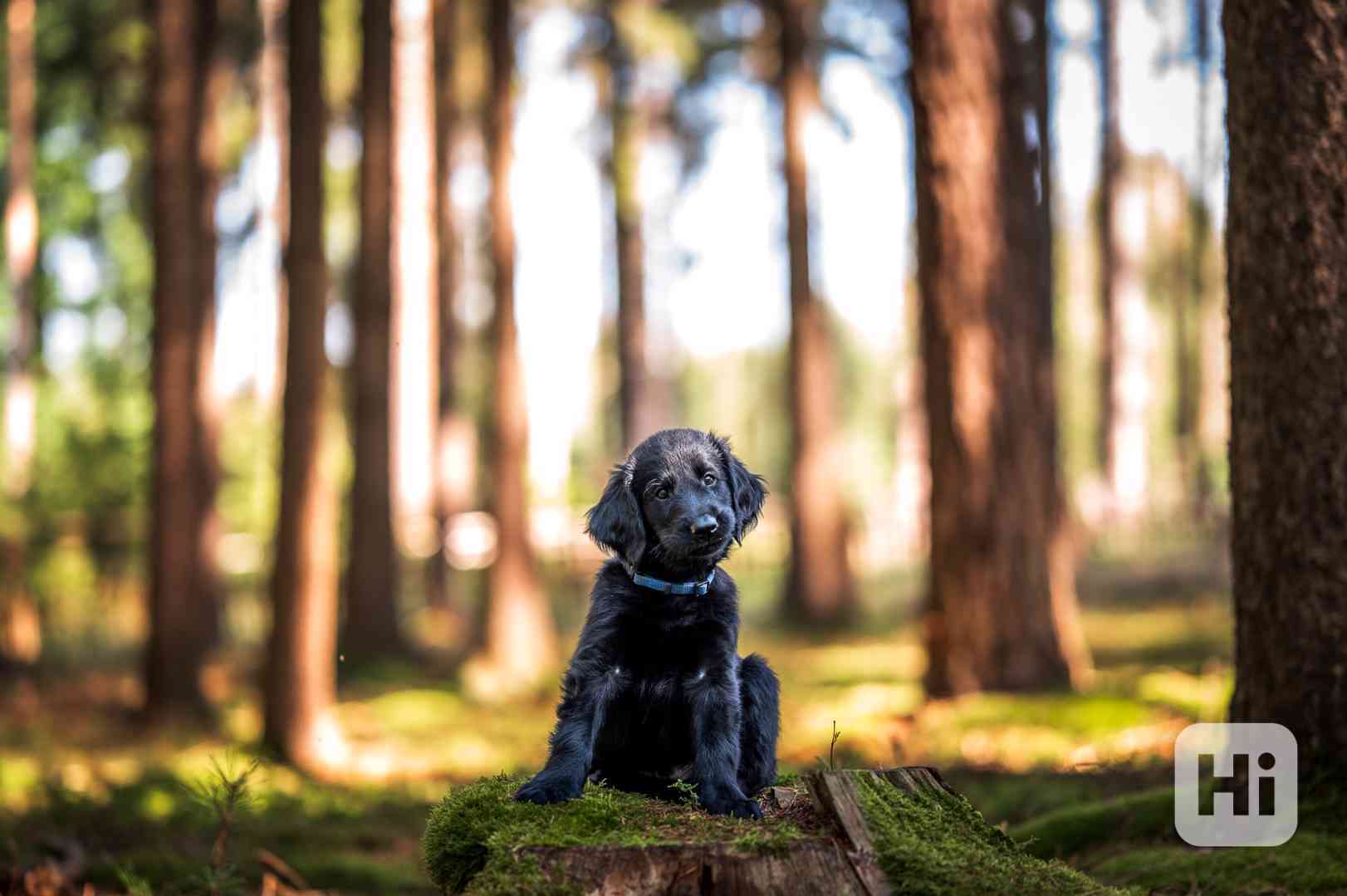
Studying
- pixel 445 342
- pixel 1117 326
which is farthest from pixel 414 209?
pixel 1117 326

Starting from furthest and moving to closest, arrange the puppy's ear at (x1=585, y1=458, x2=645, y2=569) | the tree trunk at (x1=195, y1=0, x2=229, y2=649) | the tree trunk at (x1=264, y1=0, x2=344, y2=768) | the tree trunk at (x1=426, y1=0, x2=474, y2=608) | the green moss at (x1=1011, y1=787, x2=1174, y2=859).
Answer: the tree trunk at (x1=426, y1=0, x2=474, y2=608)
the tree trunk at (x1=195, y1=0, x2=229, y2=649)
the tree trunk at (x1=264, y1=0, x2=344, y2=768)
the green moss at (x1=1011, y1=787, x2=1174, y2=859)
the puppy's ear at (x1=585, y1=458, x2=645, y2=569)

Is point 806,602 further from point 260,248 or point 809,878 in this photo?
point 809,878

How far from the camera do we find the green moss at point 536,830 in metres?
3.90

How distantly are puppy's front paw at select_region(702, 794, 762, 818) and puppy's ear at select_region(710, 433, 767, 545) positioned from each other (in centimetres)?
90

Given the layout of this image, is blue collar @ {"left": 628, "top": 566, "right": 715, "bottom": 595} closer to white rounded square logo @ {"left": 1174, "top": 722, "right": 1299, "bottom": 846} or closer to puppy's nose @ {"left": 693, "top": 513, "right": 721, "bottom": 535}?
puppy's nose @ {"left": 693, "top": 513, "right": 721, "bottom": 535}

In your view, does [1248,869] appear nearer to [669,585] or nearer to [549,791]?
[669,585]

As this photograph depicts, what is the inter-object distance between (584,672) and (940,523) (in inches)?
327

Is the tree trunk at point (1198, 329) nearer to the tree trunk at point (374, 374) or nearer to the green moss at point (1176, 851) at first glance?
the tree trunk at point (374, 374)

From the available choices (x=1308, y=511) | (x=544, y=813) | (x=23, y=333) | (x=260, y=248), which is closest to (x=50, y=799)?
(x=544, y=813)

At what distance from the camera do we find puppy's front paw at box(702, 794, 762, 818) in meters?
4.20

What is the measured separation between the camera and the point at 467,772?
12.1 m

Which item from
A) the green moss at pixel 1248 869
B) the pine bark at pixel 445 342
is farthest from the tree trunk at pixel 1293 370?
the pine bark at pixel 445 342

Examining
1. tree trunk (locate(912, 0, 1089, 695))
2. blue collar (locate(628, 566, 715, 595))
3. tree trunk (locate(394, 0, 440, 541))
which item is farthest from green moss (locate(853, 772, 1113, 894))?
tree trunk (locate(394, 0, 440, 541))

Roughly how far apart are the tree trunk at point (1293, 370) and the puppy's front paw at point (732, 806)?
10.1 ft
